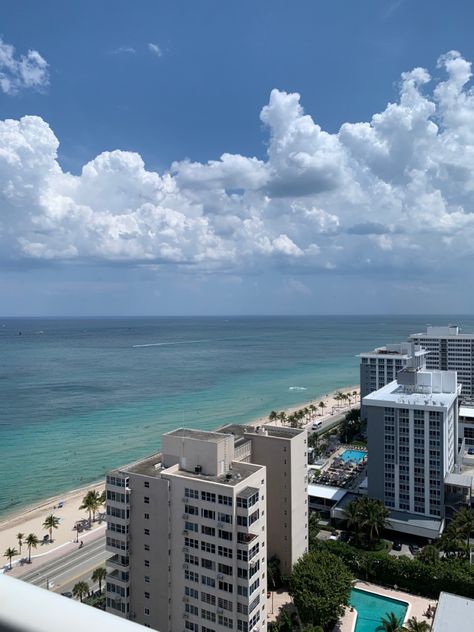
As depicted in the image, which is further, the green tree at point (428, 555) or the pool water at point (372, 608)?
the green tree at point (428, 555)

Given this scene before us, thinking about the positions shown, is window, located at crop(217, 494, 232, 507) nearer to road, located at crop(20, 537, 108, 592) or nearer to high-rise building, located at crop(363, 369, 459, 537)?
road, located at crop(20, 537, 108, 592)

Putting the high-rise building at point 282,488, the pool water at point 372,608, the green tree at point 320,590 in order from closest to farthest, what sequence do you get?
the green tree at point 320,590
the pool water at point 372,608
the high-rise building at point 282,488

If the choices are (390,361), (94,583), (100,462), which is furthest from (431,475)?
(100,462)

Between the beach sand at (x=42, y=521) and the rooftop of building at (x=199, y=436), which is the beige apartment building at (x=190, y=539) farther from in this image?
the beach sand at (x=42, y=521)

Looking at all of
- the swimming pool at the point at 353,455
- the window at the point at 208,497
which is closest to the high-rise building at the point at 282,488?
the window at the point at 208,497

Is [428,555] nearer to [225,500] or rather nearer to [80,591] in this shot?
[225,500]

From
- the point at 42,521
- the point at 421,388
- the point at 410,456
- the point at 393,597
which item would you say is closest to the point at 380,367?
the point at 421,388

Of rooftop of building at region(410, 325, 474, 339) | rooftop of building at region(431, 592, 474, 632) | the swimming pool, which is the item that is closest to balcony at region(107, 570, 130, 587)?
rooftop of building at region(431, 592, 474, 632)
